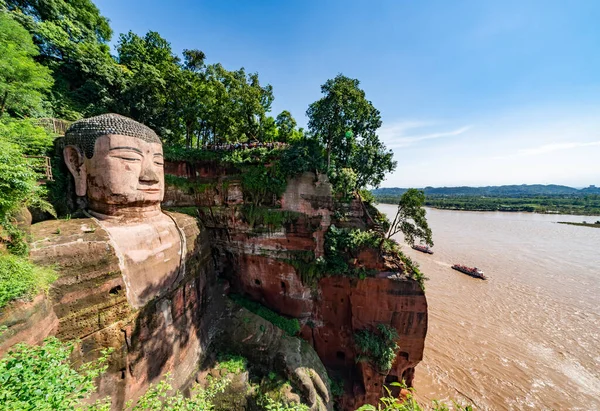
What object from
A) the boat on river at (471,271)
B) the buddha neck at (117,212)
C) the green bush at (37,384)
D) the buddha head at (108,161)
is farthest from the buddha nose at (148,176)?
the boat on river at (471,271)

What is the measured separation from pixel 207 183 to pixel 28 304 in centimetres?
961

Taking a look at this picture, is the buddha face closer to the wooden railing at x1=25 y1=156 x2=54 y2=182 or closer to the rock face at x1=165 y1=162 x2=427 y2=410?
the wooden railing at x1=25 y1=156 x2=54 y2=182

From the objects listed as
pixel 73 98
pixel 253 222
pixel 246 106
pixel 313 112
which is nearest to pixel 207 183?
pixel 253 222

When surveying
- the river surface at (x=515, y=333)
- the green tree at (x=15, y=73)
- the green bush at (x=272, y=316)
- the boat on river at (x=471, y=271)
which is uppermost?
the green tree at (x=15, y=73)

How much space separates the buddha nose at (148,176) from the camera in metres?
8.91

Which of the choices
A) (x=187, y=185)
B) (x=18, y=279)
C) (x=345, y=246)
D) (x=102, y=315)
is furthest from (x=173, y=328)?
(x=345, y=246)

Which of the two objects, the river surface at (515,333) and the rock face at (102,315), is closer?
the rock face at (102,315)

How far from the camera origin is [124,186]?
27.5ft

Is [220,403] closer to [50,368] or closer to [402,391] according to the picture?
[50,368]

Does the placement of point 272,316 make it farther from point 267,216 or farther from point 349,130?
point 349,130

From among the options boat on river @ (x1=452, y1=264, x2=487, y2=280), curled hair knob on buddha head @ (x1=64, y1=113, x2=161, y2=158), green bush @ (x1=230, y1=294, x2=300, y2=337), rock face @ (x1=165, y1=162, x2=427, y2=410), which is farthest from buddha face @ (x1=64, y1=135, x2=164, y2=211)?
boat on river @ (x1=452, y1=264, x2=487, y2=280)

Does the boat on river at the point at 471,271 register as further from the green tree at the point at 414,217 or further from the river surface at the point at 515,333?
the green tree at the point at 414,217

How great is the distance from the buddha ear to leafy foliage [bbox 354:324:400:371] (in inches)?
588

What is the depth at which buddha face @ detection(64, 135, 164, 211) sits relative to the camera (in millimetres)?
8156
